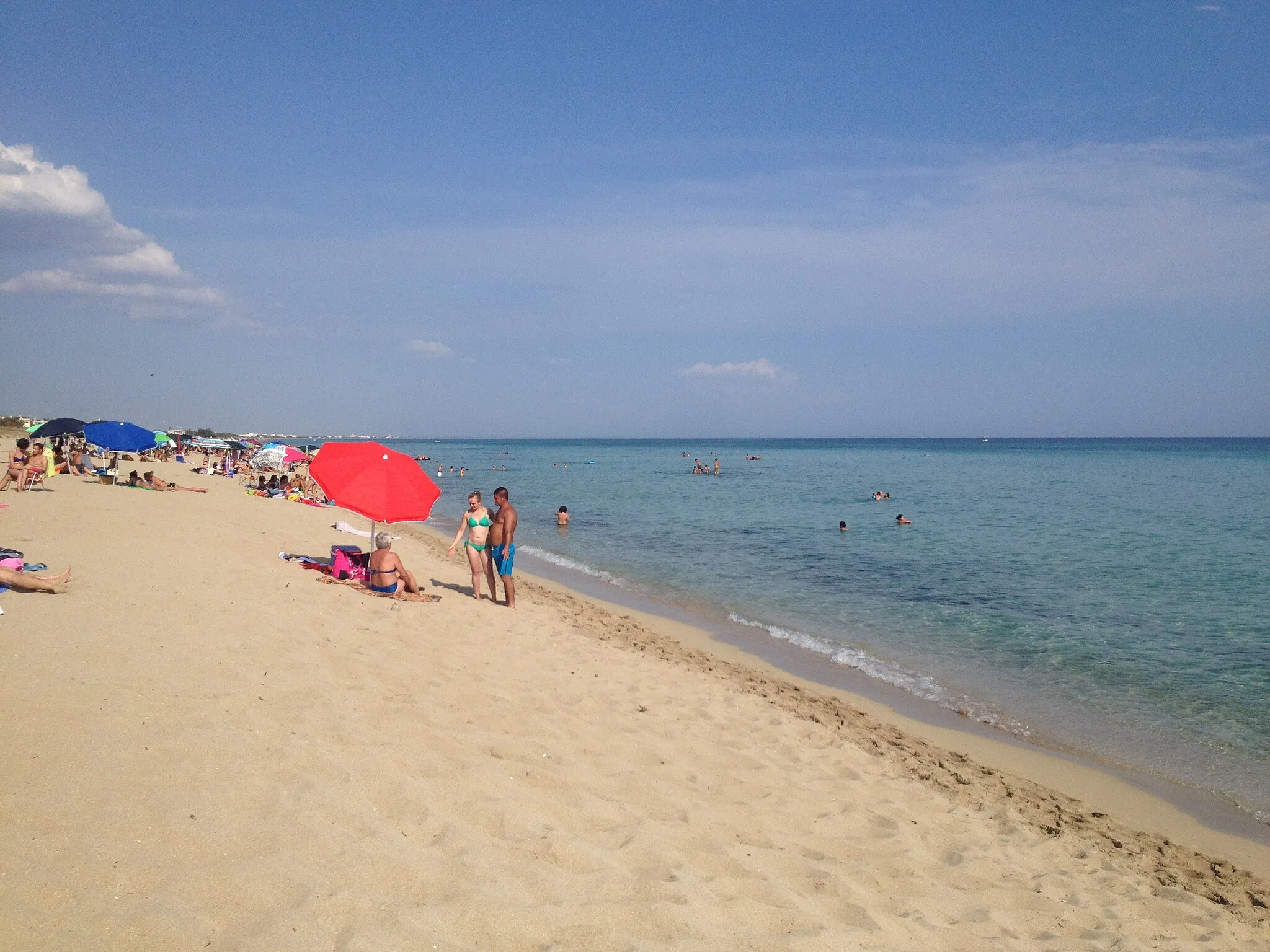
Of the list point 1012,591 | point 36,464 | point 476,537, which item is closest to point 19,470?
point 36,464

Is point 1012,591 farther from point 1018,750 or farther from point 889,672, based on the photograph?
point 1018,750

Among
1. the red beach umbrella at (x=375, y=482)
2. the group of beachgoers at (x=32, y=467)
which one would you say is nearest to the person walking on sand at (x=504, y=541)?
the red beach umbrella at (x=375, y=482)

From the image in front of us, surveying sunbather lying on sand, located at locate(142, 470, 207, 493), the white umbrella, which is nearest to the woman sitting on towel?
sunbather lying on sand, located at locate(142, 470, 207, 493)

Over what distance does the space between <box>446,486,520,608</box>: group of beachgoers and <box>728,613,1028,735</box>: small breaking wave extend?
171 inches

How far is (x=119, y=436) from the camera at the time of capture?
65.8 feet

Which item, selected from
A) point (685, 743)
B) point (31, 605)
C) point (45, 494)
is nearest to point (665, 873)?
point (685, 743)

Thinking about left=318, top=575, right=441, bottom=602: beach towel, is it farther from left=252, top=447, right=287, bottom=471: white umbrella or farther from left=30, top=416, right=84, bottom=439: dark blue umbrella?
left=252, top=447, right=287, bottom=471: white umbrella

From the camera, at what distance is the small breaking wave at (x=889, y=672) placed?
8922 millimetres

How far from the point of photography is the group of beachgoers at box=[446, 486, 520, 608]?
35.5ft

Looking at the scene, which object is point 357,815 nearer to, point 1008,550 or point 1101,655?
point 1101,655

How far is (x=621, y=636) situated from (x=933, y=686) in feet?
14.1

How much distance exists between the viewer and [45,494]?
17266mm

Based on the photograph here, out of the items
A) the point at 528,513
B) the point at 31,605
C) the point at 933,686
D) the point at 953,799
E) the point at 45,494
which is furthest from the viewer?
the point at 528,513

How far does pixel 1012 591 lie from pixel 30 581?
1620 cm
